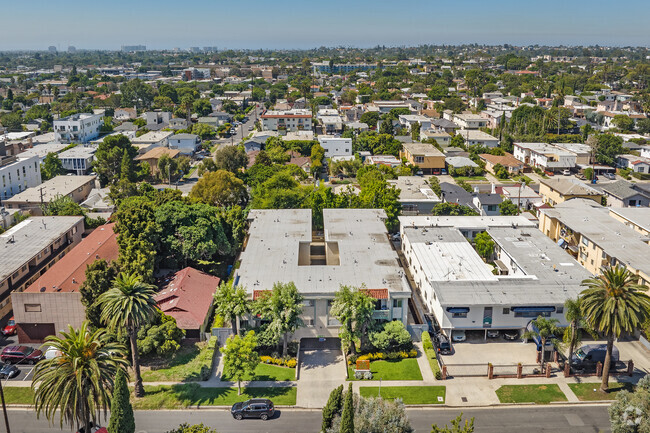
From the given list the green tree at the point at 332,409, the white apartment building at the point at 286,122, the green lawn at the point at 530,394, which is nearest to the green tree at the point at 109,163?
the white apartment building at the point at 286,122

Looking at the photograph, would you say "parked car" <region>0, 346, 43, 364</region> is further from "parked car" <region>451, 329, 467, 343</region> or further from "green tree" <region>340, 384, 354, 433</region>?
"parked car" <region>451, 329, 467, 343</region>

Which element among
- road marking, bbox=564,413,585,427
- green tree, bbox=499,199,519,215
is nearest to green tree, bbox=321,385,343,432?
road marking, bbox=564,413,585,427

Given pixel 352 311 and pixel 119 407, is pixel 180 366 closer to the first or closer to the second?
pixel 119 407

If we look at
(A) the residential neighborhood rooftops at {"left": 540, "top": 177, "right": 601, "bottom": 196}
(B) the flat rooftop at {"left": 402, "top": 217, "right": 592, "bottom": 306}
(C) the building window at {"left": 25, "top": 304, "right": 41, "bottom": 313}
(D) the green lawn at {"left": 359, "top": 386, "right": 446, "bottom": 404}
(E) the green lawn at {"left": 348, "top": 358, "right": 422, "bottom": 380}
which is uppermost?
(A) the residential neighborhood rooftops at {"left": 540, "top": 177, "right": 601, "bottom": 196}

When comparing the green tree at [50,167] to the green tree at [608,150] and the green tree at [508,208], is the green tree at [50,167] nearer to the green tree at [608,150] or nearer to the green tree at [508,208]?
Answer: the green tree at [508,208]

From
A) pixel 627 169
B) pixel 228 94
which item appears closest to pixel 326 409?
pixel 627 169

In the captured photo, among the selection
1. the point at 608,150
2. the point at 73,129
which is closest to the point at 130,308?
the point at 73,129
